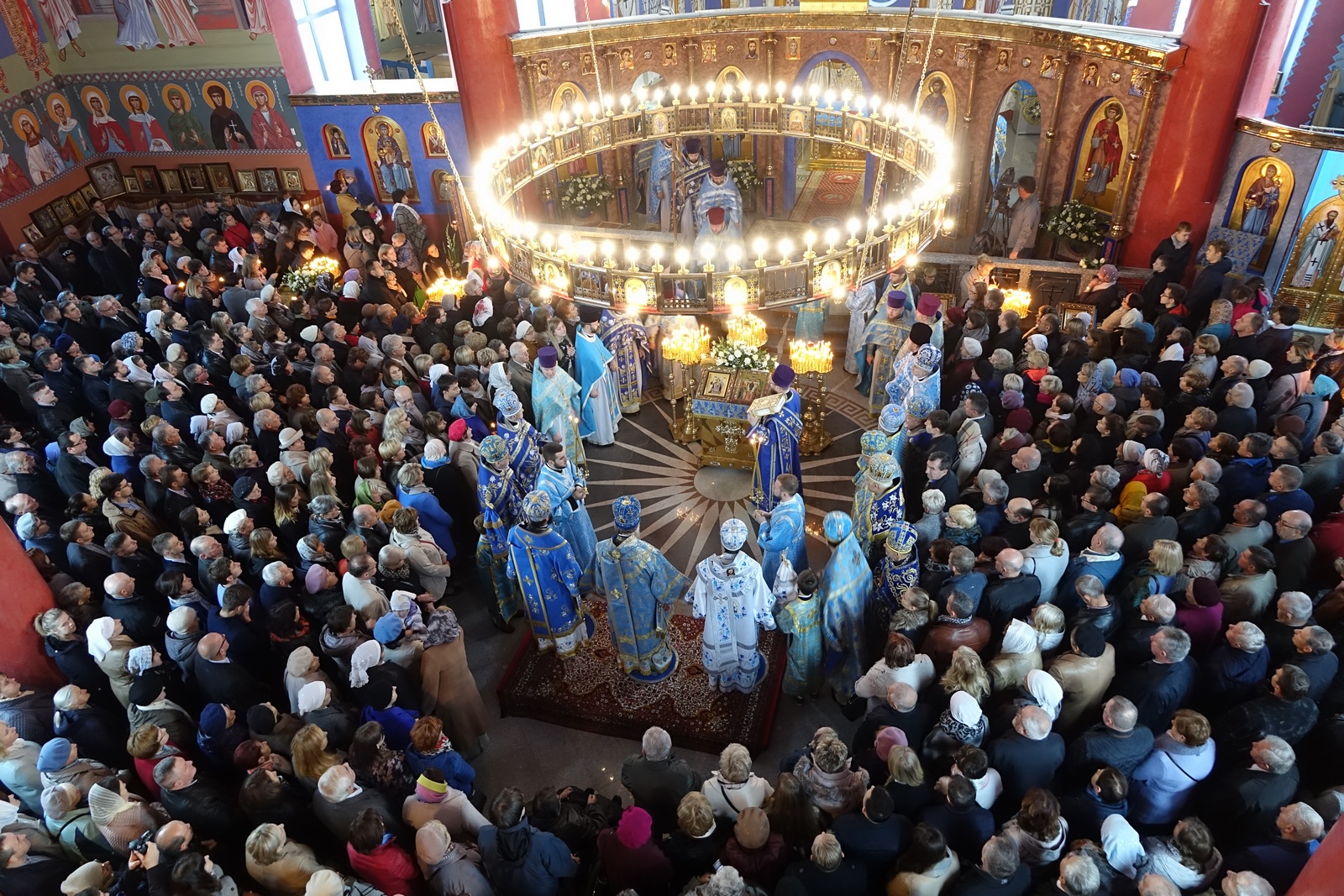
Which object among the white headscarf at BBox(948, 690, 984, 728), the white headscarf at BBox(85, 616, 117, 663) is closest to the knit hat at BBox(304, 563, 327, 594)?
the white headscarf at BBox(85, 616, 117, 663)

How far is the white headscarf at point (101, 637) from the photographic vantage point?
6.71 meters

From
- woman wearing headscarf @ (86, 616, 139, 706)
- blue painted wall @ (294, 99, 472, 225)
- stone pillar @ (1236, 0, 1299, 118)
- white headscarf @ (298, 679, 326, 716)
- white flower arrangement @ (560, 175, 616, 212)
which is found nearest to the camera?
white headscarf @ (298, 679, 326, 716)

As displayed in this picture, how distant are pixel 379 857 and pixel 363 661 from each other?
1.73 metres

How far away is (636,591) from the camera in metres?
7.61

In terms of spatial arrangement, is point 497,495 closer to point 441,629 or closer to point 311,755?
point 441,629

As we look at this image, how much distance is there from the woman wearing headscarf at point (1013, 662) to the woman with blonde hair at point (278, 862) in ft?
15.2

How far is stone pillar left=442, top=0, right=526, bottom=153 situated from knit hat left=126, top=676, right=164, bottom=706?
10.7 meters

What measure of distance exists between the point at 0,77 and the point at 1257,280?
19.4 m

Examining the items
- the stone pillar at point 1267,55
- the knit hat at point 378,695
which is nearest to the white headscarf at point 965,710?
the knit hat at point 378,695

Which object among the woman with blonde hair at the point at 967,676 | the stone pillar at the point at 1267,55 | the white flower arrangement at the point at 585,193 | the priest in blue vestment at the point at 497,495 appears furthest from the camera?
the white flower arrangement at the point at 585,193

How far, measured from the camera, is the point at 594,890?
6051 mm

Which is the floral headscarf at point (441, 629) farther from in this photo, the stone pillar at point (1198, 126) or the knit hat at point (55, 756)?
the stone pillar at point (1198, 126)

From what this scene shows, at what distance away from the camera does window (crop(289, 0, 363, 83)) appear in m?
16.0

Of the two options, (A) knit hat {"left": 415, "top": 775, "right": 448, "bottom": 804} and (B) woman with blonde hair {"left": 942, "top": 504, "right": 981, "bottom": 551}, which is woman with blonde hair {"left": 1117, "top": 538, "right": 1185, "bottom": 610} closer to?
(B) woman with blonde hair {"left": 942, "top": 504, "right": 981, "bottom": 551}
